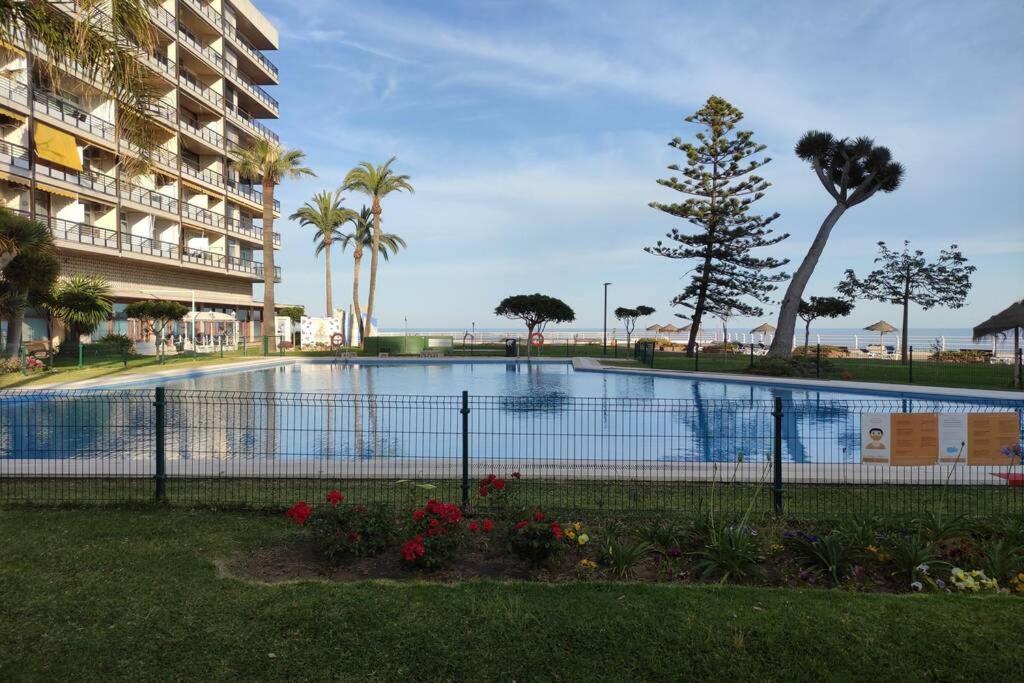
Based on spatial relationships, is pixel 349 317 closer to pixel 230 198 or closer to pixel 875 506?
pixel 230 198

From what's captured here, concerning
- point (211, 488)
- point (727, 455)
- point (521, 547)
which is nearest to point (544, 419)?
point (727, 455)

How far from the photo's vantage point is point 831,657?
145 inches

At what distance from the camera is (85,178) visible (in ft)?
98.8

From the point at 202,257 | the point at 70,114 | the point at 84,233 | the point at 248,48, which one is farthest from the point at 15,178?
the point at 248,48

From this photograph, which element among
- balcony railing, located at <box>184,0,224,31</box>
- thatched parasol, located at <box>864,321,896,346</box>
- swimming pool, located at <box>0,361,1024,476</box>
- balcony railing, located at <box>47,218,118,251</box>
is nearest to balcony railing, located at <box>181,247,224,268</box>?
balcony railing, located at <box>47,218,118,251</box>

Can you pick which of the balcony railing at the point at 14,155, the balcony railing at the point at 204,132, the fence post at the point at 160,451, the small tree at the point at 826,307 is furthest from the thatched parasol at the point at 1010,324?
the balcony railing at the point at 204,132

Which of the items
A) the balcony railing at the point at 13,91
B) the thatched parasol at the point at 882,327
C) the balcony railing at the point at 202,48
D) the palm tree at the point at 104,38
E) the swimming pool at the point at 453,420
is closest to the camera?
the palm tree at the point at 104,38

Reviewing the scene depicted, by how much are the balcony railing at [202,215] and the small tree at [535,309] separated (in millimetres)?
18815

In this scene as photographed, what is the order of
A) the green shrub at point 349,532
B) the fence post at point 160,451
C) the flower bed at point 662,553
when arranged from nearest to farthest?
the flower bed at point 662,553 < the green shrub at point 349,532 < the fence post at point 160,451

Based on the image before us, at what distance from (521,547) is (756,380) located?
1943cm

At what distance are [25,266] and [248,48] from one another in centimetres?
3038

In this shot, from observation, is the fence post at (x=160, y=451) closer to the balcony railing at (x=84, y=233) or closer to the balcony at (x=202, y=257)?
the balcony railing at (x=84, y=233)

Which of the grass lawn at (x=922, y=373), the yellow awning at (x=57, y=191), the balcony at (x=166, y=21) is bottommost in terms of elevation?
the grass lawn at (x=922, y=373)

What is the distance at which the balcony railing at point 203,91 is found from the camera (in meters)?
36.6
